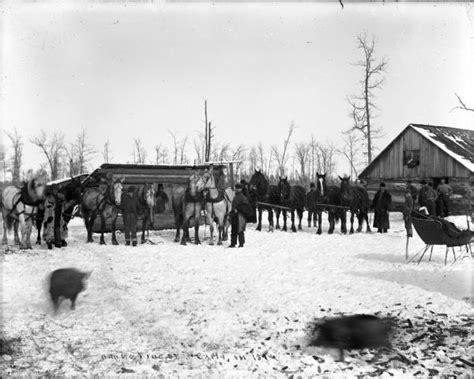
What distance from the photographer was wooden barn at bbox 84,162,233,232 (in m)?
14.9

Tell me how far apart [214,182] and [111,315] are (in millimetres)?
7646

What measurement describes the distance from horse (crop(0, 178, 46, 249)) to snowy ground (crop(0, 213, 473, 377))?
28.1 inches

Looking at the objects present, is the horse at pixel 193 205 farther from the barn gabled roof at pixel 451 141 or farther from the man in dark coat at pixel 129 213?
the barn gabled roof at pixel 451 141

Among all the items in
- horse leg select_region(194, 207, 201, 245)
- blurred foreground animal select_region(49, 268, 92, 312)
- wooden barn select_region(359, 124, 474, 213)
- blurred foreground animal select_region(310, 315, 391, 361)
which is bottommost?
blurred foreground animal select_region(310, 315, 391, 361)

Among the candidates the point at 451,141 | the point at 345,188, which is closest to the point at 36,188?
the point at 345,188

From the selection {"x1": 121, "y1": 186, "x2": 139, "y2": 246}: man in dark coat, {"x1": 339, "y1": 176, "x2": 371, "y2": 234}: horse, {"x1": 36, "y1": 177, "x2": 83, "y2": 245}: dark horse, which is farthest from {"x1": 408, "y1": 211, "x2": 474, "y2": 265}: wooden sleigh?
{"x1": 36, "y1": 177, "x2": 83, "y2": 245}: dark horse

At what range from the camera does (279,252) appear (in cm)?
1184

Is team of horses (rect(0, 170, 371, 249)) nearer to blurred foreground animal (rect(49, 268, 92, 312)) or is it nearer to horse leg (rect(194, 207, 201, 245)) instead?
horse leg (rect(194, 207, 201, 245))

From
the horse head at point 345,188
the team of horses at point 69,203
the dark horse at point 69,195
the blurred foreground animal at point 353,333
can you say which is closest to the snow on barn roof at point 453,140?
the horse head at point 345,188

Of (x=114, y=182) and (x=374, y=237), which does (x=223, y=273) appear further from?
(x=374, y=237)

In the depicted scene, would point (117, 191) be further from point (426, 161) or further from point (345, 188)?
point (426, 161)

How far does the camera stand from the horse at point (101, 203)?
13117mm

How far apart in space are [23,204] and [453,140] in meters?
23.2

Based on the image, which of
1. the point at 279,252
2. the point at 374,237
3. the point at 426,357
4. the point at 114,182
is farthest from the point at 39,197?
the point at 374,237
